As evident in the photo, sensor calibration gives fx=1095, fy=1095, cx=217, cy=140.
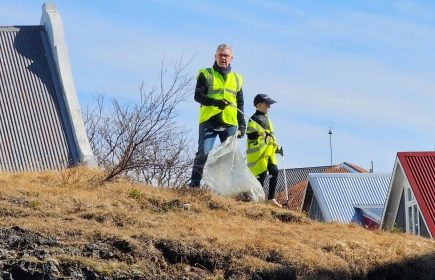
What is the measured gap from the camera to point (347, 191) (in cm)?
3538

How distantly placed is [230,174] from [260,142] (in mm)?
782

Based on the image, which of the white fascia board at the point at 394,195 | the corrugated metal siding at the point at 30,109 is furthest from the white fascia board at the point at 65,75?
the white fascia board at the point at 394,195

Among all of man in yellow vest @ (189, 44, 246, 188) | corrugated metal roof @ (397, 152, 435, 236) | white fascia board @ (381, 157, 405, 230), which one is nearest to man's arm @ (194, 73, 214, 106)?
man in yellow vest @ (189, 44, 246, 188)

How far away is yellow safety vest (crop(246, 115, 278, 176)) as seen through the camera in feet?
49.9

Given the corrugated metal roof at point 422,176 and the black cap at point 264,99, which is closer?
the black cap at point 264,99

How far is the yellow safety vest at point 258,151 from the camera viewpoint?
1520 centimetres

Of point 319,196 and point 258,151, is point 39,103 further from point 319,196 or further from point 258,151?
point 319,196

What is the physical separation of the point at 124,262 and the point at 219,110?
4254 millimetres

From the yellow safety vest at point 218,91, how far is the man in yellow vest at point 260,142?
2.22ft

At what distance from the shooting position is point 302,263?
36.8 feet

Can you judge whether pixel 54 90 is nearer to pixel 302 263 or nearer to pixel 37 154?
pixel 37 154

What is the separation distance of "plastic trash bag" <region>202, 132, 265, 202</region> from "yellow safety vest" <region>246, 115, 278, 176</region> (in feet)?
1.53

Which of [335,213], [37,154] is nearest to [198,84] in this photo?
[37,154]

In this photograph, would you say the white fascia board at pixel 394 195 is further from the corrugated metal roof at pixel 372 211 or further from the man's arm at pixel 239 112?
the man's arm at pixel 239 112
